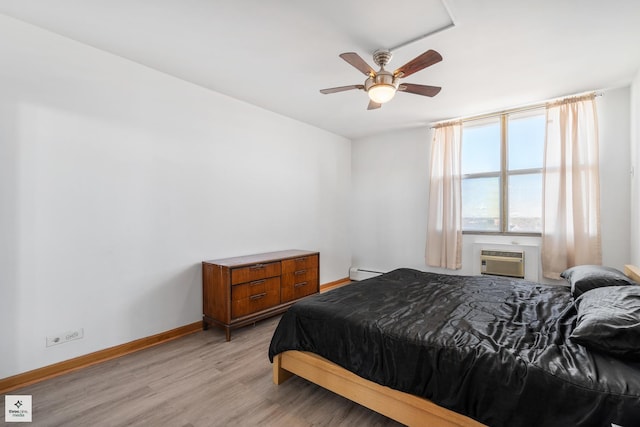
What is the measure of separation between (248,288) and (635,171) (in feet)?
13.8

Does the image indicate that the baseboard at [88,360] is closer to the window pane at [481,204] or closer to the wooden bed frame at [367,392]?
the wooden bed frame at [367,392]

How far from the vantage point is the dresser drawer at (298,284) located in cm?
352

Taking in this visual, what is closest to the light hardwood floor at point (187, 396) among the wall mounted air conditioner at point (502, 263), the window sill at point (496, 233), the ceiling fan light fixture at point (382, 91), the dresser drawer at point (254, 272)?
the dresser drawer at point (254, 272)

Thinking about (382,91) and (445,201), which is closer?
(382,91)

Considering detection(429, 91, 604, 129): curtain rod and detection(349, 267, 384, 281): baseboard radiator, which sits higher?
detection(429, 91, 604, 129): curtain rod

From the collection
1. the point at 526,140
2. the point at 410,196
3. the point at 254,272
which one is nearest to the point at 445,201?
the point at 410,196

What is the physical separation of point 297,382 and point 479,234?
3.31 m

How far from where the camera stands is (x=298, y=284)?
3.69m

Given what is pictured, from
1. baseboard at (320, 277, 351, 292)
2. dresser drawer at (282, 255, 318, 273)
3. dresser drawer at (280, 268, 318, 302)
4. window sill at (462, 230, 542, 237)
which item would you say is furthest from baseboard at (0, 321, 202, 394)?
window sill at (462, 230, 542, 237)

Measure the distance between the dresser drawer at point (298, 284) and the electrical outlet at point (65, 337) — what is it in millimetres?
1890

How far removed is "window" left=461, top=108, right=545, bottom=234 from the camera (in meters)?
3.78

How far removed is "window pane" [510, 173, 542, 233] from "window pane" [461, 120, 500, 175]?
0.35 m

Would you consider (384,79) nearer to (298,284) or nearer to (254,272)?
(254,272)

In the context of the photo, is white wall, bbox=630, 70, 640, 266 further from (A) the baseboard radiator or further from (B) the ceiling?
(A) the baseboard radiator
